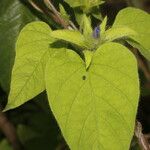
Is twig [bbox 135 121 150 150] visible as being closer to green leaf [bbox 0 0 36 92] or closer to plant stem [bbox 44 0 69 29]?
plant stem [bbox 44 0 69 29]

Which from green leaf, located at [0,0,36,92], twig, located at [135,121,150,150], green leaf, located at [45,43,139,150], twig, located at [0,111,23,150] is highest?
green leaf, located at [45,43,139,150]

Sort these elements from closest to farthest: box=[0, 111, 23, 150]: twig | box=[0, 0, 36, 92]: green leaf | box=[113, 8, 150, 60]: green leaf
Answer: box=[113, 8, 150, 60]: green leaf < box=[0, 0, 36, 92]: green leaf < box=[0, 111, 23, 150]: twig

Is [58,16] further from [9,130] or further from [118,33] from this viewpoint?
[9,130]

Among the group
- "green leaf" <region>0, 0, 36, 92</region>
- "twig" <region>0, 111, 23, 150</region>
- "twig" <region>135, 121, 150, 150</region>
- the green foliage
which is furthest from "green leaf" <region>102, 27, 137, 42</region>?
"twig" <region>0, 111, 23, 150</region>

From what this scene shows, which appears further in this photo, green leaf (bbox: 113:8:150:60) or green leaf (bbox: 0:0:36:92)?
green leaf (bbox: 0:0:36:92)

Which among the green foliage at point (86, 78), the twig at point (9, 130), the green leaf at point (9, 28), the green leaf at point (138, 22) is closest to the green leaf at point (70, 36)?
the green foliage at point (86, 78)

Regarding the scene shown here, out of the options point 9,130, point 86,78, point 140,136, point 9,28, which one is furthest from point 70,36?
point 9,130

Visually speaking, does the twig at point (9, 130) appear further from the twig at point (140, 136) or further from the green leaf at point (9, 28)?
the twig at point (140, 136)

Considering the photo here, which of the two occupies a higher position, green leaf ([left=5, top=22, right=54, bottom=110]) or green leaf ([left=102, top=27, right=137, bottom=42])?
green leaf ([left=5, top=22, right=54, bottom=110])
